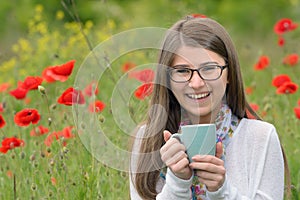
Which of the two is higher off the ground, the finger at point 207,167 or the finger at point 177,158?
the finger at point 177,158

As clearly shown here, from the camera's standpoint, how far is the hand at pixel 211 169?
1690 mm

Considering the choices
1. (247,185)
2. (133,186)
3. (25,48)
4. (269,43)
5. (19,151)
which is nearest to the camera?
(247,185)

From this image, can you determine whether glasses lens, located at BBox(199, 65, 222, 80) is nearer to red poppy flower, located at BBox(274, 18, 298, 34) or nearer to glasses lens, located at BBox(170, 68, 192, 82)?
glasses lens, located at BBox(170, 68, 192, 82)

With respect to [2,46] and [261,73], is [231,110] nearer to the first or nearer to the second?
[261,73]

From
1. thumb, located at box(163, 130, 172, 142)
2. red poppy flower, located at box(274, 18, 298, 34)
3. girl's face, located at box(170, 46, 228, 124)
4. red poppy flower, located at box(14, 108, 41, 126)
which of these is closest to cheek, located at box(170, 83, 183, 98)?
girl's face, located at box(170, 46, 228, 124)

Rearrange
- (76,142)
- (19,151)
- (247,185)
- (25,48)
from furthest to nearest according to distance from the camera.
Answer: (25,48) → (19,151) → (76,142) → (247,185)

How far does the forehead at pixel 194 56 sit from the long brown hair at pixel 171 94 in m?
0.01

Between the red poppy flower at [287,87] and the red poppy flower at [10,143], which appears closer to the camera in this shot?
the red poppy flower at [10,143]

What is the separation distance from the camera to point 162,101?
1986 mm

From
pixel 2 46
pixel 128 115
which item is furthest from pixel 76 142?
pixel 2 46

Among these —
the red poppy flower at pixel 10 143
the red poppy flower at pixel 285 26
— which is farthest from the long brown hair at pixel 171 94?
the red poppy flower at pixel 285 26

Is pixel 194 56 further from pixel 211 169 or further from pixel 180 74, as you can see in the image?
pixel 211 169

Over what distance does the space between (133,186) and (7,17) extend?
6127mm

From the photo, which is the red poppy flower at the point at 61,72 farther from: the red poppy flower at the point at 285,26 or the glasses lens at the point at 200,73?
the red poppy flower at the point at 285,26
